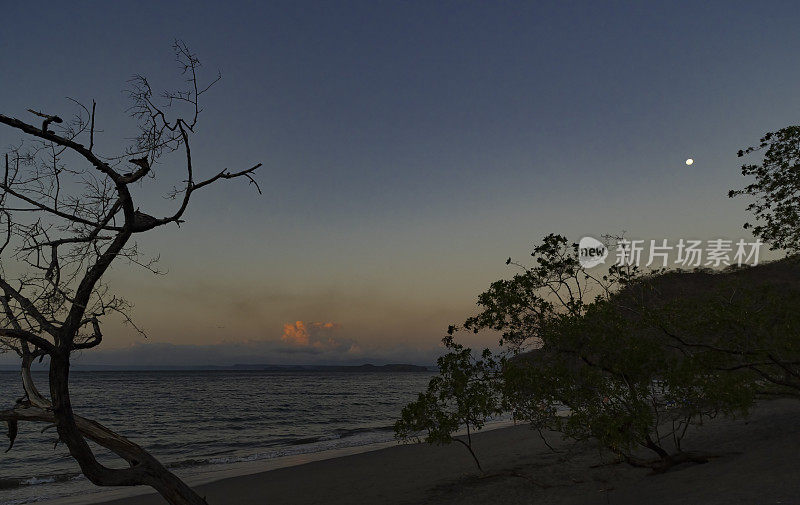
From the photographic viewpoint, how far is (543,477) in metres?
13.6

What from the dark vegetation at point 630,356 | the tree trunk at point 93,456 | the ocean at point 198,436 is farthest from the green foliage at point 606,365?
the ocean at point 198,436

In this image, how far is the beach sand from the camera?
9500 mm

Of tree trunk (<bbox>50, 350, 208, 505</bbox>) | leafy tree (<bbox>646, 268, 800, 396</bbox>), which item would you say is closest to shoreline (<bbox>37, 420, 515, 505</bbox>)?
leafy tree (<bbox>646, 268, 800, 396</bbox>)

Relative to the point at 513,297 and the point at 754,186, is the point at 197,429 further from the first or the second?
the point at 754,186

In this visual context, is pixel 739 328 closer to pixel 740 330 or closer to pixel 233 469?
pixel 740 330

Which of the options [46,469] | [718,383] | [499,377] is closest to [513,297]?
[499,377]

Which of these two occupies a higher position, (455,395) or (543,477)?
(455,395)

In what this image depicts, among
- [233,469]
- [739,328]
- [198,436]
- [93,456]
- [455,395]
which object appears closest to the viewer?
[93,456]

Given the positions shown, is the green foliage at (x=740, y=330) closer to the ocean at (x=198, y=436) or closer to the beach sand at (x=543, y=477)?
the beach sand at (x=543, y=477)

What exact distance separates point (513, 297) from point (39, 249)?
973cm

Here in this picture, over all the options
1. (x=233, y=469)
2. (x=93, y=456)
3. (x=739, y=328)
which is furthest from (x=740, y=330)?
(x=233, y=469)

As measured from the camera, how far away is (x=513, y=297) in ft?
40.1

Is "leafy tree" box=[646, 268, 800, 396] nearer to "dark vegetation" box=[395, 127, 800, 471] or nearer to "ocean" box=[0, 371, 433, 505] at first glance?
"dark vegetation" box=[395, 127, 800, 471]

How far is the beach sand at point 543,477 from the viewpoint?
31.2ft
